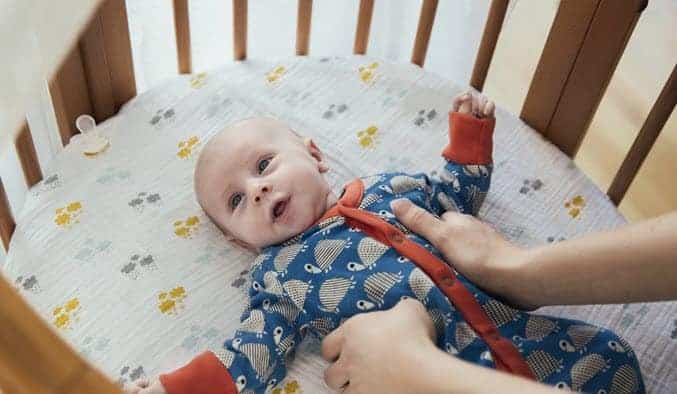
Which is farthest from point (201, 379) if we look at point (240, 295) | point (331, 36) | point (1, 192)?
point (331, 36)

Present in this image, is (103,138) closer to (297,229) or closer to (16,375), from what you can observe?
(297,229)

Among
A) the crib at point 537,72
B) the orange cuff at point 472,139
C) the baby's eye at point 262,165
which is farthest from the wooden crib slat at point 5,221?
the orange cuff at point 472,139

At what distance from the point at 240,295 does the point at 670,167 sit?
1.19m

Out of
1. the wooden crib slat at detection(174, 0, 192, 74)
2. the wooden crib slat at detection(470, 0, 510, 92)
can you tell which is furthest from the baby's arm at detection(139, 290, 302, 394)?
the wooden crib slat at detection(470, 0, 510, 92)

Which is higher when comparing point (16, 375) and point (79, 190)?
point (16, 375)

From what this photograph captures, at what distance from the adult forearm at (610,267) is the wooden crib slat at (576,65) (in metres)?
0.40

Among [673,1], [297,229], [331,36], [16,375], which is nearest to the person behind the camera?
[16,375]

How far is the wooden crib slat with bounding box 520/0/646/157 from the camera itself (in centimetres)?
115

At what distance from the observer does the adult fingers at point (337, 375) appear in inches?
33.7

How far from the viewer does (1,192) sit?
3.55ft

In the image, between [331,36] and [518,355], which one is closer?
[518,355]

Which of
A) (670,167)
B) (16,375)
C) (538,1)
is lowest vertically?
(670,167)

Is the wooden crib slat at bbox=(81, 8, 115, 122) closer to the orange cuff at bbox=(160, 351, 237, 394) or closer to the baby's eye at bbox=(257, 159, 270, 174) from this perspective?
the baby's eye at bbox=(257, 159, 270, 174)

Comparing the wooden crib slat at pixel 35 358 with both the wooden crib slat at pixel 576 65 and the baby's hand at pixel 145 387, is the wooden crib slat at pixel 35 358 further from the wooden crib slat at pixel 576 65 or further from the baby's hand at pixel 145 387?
the wooden crib slat at pixel 576 65
